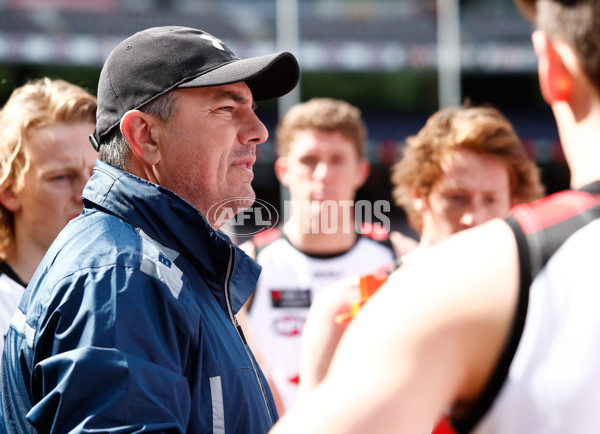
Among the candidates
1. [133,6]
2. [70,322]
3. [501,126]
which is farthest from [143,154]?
[133,6]

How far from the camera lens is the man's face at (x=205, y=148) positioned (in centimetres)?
183

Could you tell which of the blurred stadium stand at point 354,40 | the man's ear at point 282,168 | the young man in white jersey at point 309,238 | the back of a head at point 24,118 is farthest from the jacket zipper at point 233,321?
the blurred stadium stand at point 354,40

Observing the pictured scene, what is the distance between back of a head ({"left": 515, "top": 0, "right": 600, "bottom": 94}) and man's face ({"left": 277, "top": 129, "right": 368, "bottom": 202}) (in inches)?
120

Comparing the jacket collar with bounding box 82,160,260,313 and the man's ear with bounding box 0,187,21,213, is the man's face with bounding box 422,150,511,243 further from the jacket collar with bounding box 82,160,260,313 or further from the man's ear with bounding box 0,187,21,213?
the man's ear with bounding box 0,187,21,213

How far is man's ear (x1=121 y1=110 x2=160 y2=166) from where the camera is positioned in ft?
5.80

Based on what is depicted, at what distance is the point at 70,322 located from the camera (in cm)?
139

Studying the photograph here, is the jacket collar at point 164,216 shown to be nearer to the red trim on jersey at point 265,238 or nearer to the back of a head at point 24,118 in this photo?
the back of a head at point 24,118

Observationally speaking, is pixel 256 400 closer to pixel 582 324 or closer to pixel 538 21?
pixel 582 324

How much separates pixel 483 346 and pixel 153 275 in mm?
827

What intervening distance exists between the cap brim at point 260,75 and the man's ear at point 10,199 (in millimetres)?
1016

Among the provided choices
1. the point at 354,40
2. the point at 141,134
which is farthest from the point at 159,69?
the point at 354,40

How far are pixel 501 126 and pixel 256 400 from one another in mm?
2018

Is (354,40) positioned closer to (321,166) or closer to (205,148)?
(321,166)

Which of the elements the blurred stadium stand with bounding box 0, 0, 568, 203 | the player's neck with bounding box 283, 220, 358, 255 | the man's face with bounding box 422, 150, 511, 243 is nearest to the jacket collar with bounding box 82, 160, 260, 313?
the man's face with bounding box 422, 150, 511, 243
